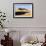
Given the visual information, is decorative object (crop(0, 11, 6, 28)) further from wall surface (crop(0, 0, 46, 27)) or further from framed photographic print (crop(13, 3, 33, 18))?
framed photographic print (crop(13, 3, 33, 18))

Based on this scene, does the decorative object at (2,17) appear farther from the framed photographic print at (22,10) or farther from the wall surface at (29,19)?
the framed photographic print at (22,10)

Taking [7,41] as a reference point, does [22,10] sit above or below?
above

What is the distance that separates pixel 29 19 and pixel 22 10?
1.13 ft

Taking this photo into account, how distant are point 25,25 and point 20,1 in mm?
739

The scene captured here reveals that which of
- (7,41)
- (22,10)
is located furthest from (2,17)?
(7,41)

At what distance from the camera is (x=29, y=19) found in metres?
4.23

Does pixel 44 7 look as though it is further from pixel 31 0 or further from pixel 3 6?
pixel 3 6

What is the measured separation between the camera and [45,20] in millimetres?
4207

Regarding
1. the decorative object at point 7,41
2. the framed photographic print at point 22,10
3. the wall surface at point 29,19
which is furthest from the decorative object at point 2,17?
the decorative object at point 7,41

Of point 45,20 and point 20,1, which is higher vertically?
point 20,1

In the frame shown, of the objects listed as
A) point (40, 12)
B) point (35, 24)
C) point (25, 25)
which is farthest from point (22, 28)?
point (40, 12)

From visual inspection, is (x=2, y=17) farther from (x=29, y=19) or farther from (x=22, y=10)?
(x=29, y=19)

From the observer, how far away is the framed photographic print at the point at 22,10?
4203 mm

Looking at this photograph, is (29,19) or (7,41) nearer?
(7,41)
